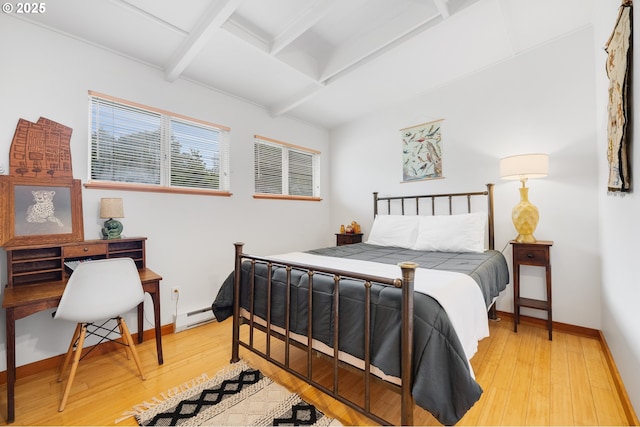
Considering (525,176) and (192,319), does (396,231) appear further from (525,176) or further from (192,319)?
(192,319)

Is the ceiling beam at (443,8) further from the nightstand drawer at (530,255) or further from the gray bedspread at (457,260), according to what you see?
the nightstand drawer at (530,255)

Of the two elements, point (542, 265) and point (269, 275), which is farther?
point (542, 265)

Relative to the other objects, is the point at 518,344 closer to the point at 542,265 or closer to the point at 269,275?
the point at 542,265

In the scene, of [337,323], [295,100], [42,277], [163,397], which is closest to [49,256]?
[42,277]

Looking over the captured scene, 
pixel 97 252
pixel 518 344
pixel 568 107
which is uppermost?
pixel 568 107

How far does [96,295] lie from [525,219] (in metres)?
3.39

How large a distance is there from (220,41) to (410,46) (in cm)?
166

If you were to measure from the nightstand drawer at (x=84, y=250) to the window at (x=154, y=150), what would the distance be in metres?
0.51

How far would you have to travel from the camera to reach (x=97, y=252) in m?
2.06

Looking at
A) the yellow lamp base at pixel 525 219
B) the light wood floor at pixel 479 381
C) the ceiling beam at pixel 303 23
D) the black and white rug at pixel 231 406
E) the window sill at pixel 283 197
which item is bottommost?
the light wood floor at pixel 479 381

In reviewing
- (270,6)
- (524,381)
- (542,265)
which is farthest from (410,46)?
(524,381)

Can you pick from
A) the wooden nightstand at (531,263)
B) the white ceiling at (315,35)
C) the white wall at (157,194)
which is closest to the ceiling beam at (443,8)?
the white ceiling at (315,35)

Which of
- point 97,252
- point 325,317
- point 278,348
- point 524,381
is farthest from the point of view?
point 278,348

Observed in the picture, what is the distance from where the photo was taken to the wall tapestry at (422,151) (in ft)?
10.5
